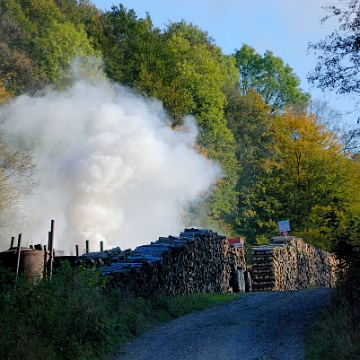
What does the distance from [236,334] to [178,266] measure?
694 centimetres

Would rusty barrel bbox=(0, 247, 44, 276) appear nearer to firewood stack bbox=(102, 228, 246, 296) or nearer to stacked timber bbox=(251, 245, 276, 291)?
firewood stack bbox=(102, 228, 246, 296)

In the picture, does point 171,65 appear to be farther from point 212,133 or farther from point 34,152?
point 34,152

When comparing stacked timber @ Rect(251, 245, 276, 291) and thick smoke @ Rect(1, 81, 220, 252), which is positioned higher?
thick smoke @ Rect(1, 81, 220, 252)

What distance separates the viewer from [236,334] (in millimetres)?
12445

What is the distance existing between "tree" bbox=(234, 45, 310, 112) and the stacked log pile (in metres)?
27.2

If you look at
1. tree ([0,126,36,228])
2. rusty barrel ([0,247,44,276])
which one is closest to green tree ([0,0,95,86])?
tree ([0,126,36,228])

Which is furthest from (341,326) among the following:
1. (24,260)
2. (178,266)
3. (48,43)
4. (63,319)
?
(48,43)

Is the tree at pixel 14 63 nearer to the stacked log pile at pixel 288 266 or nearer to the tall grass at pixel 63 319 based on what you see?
the stacked log pile at pixel 288 266

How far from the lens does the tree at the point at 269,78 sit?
63719mm

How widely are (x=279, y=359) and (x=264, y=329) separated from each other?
8.50 feet

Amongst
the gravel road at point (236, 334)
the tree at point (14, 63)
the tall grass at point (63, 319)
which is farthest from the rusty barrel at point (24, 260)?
the tree at point (14, 63)

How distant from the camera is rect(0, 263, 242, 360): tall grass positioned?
1013 cm

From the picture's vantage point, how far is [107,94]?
45188 millimetres

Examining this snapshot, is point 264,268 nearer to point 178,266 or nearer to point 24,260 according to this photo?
point 178,266
